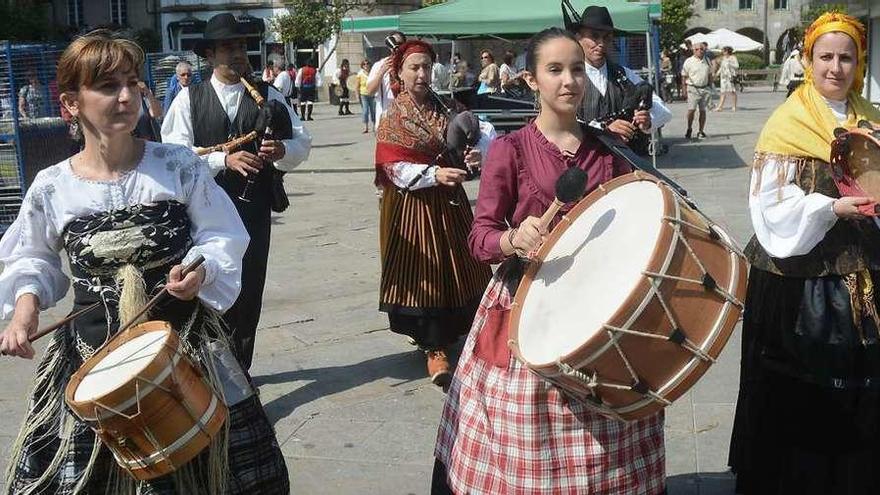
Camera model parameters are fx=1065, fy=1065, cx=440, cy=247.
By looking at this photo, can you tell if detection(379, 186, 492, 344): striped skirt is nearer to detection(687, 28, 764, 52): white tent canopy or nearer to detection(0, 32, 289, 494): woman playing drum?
detection(0, 32, 289, 494): woman playing drum

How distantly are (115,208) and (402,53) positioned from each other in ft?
→ 8.70

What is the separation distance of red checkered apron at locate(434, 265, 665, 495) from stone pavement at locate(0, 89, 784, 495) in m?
1.15

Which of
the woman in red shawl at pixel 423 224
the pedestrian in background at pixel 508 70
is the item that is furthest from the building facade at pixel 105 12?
the woman in red shawl at pixel 423 224

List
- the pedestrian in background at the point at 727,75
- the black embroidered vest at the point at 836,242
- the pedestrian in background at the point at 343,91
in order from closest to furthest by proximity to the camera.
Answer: the black embroidered vest at the point at 836,242, the pedestrian in background at the point at 727,75, the pedestrian in background at the point at 343,91

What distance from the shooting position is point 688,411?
4.92 metres

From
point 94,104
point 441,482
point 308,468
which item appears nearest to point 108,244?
point 94,104

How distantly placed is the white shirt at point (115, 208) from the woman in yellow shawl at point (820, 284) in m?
1.79

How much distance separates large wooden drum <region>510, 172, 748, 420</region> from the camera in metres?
2.58

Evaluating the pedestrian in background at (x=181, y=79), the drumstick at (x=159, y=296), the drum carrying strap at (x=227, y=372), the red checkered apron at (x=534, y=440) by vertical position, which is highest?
the pedestrian in background at (x=181, y=79)

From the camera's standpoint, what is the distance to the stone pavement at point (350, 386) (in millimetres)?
4391

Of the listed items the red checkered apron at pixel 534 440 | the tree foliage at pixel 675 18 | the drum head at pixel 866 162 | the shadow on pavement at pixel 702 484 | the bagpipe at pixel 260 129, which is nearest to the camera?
the red checkered apron at pixel 534 440

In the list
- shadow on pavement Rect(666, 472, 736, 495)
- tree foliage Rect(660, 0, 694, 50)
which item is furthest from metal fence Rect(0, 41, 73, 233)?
tree foliage Rect(660, 0, 694, 50)

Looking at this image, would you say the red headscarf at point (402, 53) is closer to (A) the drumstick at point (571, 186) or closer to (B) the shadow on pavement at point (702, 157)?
(A) the drumstick at point (571, 186)

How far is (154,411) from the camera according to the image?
2.61 metres
